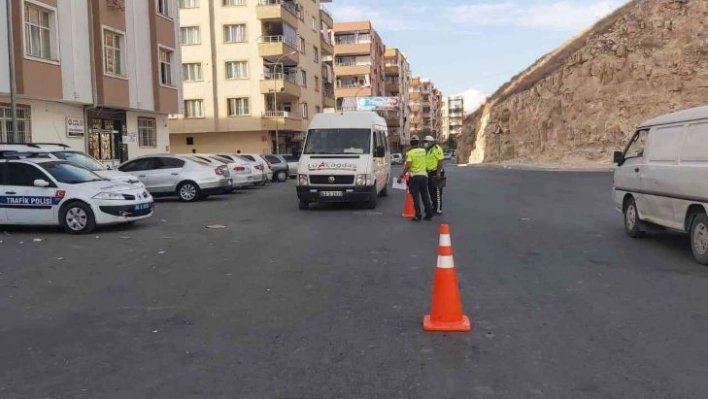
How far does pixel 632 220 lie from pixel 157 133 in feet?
82.2

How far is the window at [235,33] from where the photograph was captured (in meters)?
49.9

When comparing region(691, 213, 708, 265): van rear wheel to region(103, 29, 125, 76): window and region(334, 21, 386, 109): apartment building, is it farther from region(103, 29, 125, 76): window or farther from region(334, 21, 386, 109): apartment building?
region(334, 21, 386, 109): apartment building

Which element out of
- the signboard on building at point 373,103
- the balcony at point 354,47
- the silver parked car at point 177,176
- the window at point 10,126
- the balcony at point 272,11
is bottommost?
the silver parked car at point 177,176

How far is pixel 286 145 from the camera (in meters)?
54.9

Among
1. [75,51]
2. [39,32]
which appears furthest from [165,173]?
[75,51]

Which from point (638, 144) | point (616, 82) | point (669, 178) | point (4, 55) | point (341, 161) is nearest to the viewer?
point (669, 178)

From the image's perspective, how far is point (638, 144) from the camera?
11.4 metres

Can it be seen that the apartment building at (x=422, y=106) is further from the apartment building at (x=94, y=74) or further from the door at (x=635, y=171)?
the door at (x=635, y=171)

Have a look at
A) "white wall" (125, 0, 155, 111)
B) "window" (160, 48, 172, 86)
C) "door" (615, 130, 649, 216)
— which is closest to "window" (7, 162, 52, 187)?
"door" (615, 130, 649, 216)

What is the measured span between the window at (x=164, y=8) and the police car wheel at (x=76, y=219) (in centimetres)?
2015

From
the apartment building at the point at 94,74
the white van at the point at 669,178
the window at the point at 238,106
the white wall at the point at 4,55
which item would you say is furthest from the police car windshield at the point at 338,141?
the window at the point at 238,106

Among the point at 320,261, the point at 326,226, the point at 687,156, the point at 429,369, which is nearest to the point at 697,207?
the point at 687,156

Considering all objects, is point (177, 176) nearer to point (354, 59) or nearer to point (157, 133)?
point (157, 133)

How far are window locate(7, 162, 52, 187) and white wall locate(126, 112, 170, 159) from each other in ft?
52.4
